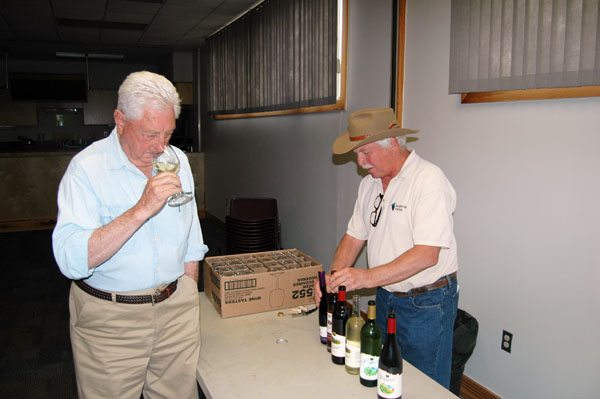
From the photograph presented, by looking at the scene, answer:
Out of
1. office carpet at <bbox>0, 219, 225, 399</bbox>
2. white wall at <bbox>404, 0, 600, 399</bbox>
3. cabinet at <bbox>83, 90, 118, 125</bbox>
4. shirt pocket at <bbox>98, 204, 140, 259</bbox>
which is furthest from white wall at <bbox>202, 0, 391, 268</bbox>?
cabinet at <bbox>83, 90, 118, 125</bbox>

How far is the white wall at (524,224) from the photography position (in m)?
2.30

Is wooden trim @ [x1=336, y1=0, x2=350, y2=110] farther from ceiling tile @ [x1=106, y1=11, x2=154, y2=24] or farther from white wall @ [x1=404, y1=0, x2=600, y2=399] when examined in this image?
ceiling tile @ [x1=106, y1=11, x2=154, y2=24]

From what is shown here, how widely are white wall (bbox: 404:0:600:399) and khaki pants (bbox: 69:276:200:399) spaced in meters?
1.79

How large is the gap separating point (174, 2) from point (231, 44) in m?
1.28

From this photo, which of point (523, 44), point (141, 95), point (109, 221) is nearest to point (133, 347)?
point (109, 221)

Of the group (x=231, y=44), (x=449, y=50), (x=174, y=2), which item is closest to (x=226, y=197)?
(x=231, y=44)

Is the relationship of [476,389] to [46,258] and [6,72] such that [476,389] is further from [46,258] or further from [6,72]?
[6,72]

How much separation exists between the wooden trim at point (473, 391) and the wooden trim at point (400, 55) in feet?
5.83

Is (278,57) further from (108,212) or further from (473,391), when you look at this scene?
(108,212)

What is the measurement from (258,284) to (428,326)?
2.43 feet

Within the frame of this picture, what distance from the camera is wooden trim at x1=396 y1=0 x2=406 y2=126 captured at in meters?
3.42

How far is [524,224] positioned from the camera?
2.58 meters

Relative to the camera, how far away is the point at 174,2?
18.9 feet

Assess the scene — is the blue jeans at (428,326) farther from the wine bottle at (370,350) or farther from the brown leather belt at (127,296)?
the brown leather belt at (127,296)
